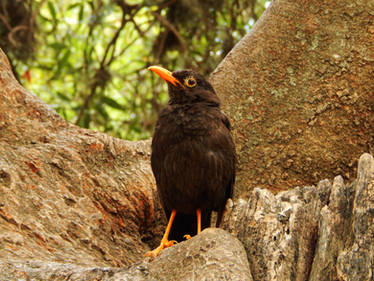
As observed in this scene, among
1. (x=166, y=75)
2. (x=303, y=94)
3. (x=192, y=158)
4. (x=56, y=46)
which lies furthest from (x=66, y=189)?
(x=56, y=46)

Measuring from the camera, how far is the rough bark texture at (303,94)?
13.1 feet

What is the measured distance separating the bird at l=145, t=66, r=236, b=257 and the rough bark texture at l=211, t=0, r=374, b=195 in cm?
45

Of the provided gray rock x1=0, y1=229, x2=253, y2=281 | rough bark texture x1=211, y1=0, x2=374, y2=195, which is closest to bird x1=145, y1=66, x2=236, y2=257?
rough bark texture x1=211, y1=0, x2=374, y2=195

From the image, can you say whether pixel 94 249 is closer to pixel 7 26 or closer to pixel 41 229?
pixel 41 229

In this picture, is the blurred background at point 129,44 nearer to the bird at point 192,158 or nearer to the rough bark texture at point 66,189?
the rough bark texture at point 66,189

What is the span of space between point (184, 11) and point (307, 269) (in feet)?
14.8

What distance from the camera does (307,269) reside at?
2486 mm

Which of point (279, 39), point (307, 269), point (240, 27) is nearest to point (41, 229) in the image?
point (307, 269)

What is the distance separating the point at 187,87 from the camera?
153 inches

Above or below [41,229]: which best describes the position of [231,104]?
above

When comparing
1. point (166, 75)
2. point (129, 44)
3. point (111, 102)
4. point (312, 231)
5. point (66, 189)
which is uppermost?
point (129, 44)

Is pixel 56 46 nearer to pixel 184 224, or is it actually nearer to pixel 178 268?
pixel 184 224

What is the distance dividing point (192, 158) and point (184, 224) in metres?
0.69

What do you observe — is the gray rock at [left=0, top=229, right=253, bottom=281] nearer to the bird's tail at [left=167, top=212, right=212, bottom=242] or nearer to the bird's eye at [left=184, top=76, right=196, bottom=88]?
the bird's tail at [left=167, top=212, right=212, bottom=242]
